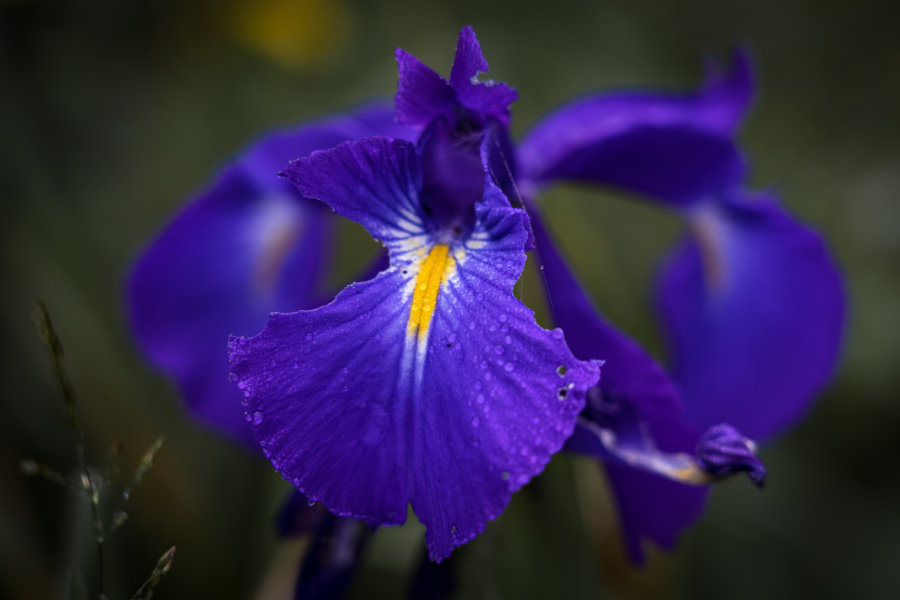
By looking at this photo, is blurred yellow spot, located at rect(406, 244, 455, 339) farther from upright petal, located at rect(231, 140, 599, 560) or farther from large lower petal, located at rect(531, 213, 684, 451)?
large lower petal, located at rect(531, 213, 684, 451)

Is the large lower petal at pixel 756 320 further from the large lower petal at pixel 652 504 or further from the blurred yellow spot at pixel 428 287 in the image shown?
the blurred yellow spot at pixel 428 287

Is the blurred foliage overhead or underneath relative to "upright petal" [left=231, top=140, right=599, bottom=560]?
underneath

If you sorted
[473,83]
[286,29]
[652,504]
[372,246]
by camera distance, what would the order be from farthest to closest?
[286,29]
[372,246]
[652,504]
[473,83]

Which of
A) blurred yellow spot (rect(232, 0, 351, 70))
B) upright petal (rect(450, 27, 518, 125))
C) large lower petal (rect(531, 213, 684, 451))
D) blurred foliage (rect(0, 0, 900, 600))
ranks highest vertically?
upright petal (rect(450, 27, 518, 125))

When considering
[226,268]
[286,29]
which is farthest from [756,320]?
[286,29]

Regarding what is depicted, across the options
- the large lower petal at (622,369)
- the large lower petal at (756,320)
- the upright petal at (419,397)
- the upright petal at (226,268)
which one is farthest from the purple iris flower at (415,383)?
the large lower petal at (756,320)

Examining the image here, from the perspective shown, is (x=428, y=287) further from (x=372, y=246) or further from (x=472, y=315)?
(x=372, y=246)

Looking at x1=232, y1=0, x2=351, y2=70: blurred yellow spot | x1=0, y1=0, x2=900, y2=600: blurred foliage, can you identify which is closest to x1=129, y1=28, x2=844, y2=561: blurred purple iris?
x1=0, y1=0, x2=900, y2=600: blurred foliage
